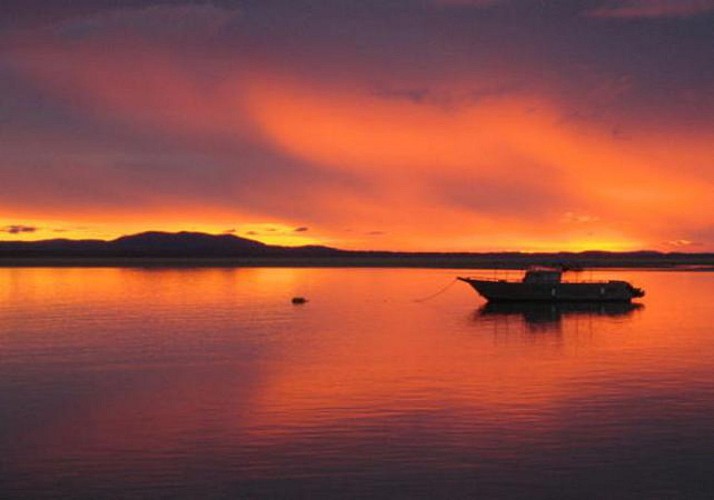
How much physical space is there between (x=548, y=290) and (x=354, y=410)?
5362cm

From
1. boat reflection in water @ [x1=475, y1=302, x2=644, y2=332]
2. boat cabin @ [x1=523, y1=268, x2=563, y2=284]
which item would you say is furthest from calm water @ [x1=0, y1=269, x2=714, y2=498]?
boat cabin @ [x1=523, y1=268, x2=563, y2=284]

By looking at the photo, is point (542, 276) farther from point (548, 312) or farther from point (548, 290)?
point (548, 312)

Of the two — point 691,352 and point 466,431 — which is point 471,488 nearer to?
point 466,431

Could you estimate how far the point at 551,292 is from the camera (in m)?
76.9

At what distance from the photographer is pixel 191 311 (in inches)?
2653

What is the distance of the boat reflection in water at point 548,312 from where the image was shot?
61.0m

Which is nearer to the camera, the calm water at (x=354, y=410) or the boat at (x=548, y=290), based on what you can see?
the calm water at (x=354, y=410)

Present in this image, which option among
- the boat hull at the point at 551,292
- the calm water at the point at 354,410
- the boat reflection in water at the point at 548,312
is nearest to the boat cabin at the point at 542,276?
the boat hull at the point at 551,292

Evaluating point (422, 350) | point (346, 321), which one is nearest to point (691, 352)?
point (422, 350)

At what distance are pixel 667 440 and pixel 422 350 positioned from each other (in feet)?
67.4

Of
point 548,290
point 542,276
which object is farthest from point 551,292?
point 542,276

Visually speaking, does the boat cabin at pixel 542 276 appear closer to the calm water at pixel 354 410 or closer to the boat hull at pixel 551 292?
the boat hull at pixel 551 292

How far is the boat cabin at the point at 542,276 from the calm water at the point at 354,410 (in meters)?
21.8

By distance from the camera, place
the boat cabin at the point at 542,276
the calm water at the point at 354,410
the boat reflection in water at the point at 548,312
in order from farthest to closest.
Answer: the boat cabin at the point at 542,276 → the boat reflection in water at the point at 548,312 → the calm water at the point at 354,410
